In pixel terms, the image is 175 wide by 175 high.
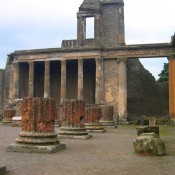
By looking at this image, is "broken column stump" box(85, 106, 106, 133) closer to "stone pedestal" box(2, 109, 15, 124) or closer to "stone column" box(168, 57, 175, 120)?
"stone pedestal" box(2, 109, 15, 124)

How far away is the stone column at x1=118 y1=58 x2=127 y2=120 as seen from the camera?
26.2 metres

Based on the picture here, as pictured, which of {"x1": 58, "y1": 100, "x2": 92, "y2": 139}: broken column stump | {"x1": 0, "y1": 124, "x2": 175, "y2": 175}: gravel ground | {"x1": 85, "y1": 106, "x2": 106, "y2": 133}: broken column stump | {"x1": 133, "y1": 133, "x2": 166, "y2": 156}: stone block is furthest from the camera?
{"x1": 85, "y1": 106, "x2": 106, "y2": 133}: broken column stump

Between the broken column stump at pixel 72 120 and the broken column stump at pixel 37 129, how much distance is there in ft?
9.07

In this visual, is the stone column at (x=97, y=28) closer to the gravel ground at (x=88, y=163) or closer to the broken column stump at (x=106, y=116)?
the broken column stump at (x=106, y=116)

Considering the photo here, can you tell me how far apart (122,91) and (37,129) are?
19.0 m

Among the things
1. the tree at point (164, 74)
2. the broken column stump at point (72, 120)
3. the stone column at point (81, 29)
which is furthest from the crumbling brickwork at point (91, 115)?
the tree at point (164, 74)

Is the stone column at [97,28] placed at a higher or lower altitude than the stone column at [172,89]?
higher

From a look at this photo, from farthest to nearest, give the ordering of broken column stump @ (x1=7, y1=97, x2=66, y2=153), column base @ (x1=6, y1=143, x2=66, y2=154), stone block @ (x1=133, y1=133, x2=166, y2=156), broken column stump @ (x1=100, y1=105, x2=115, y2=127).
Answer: broken column stump @ (x1=100, y1=105, x2=115, y2=127), broken column stump @ (x1=7, y1=97, x2=66, y2=153), column base @ (x1=6, y1=143, x2=66, y2=154), stone block @ (x1=133, y1=133, x2=166, y2=156)

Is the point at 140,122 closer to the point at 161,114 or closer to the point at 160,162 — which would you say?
the point at 161,114

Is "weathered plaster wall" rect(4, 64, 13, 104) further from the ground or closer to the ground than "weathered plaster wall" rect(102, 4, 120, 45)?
closer to the ground

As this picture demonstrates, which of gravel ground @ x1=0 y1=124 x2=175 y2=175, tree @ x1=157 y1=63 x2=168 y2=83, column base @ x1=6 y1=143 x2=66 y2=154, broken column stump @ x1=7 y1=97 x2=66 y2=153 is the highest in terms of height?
tree @ x1=157 y1=63 x2=168 y2=83

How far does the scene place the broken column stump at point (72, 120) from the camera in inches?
430

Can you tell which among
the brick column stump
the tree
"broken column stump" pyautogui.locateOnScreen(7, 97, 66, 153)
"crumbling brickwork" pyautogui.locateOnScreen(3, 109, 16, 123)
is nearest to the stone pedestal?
"crumbling brickwork" pyautogui.locateOnScreen(3, 109, 16, 123)

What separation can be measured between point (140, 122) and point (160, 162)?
721 inches
